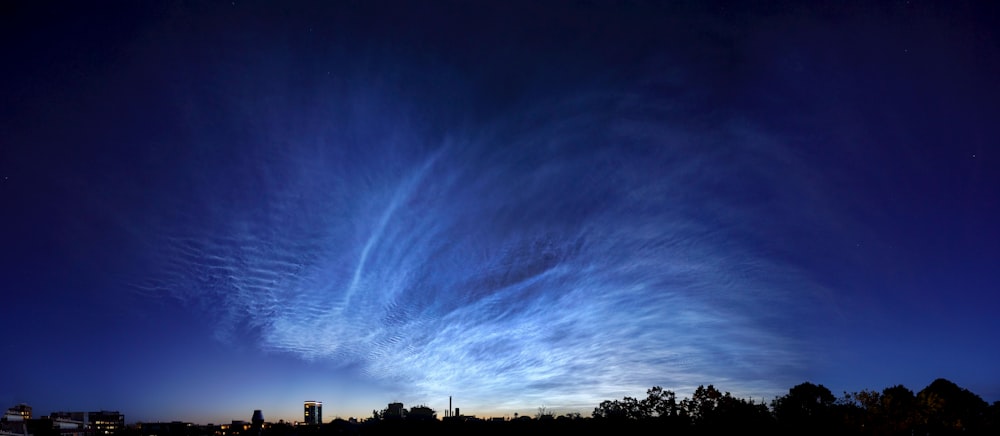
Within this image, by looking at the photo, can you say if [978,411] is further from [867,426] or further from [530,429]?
[530,429]

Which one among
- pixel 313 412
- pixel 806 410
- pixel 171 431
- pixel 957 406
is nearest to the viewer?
pixel 806 410

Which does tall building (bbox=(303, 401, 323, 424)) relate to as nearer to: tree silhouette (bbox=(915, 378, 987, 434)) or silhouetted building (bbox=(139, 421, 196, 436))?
silhouetted building (bbox=(139, 421, 196, 436))

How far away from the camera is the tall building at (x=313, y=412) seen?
164875 millimetres

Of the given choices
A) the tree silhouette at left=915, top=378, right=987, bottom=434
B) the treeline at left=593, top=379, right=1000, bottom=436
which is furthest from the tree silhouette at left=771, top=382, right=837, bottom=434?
the tree silhouette at left=915, top=378, right=987, bottom=434

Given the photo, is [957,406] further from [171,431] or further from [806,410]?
[171,431]

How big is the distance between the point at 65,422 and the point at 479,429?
144 meters

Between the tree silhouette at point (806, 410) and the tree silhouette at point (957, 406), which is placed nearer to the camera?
the tree silhouette at point (806, 410)

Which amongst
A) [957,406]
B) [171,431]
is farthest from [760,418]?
[171,431]

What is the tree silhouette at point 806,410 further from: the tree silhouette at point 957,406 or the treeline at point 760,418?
the tree silhouette at point 957,406

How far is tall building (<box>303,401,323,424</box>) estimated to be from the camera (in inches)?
6491

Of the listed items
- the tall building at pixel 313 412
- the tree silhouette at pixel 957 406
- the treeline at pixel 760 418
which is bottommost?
the tall building at pixel 313 412

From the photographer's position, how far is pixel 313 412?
552 ft

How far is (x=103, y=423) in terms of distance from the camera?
19200cm

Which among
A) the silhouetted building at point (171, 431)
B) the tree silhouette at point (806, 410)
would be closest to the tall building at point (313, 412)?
the silhouetted building at point (171, 431)
